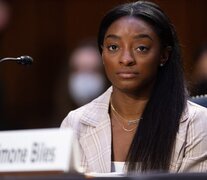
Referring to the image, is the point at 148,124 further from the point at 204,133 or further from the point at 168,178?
the point at 168,178

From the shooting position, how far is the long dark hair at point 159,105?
3172 mm

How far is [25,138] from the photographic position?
7.87 feet

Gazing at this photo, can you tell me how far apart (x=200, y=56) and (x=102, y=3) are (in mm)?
2120

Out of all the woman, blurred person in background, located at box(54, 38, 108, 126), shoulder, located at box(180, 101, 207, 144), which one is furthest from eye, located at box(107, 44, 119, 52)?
blurred person in background, located at box(54, 38, 108, 126)

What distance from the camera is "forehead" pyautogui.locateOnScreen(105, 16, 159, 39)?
10.7ft

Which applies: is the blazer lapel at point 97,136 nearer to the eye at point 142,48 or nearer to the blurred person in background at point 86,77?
the eye at point 142,48

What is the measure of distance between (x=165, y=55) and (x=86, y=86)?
114 inches

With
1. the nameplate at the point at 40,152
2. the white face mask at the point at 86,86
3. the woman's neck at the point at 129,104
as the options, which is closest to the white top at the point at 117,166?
the woman's neck at the point at 129,104

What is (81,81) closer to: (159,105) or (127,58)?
(159,105)

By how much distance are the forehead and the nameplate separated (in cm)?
96

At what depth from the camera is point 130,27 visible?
3279 millimetres

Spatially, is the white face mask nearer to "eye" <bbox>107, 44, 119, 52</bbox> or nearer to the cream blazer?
the cream blazer

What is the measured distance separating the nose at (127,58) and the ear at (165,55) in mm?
219

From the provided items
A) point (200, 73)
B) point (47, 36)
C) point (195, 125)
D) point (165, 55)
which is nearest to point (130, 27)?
point (165, 55)
